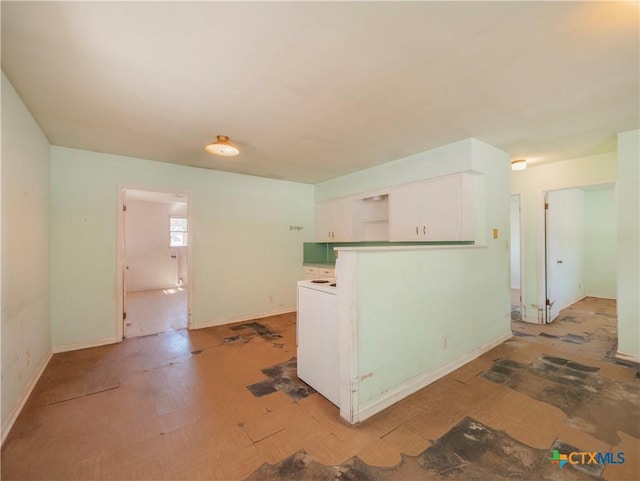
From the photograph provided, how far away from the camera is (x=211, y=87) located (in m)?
2.09

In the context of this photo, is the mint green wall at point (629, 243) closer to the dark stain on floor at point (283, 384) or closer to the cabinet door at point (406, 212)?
the cabinet door at point (406, 212)

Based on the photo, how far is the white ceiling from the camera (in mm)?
1441

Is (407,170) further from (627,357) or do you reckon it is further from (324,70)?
(627,357)

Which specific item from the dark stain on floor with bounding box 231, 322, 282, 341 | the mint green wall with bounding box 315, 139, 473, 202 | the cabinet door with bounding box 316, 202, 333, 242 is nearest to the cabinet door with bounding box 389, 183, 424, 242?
the mint green wall with bounding box 315, 139, 473, 202

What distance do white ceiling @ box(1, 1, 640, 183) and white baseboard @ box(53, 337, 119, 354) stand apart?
2.45 meters

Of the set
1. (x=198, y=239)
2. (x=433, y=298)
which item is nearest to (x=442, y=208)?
(x=433, y=298)

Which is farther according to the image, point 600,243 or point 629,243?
point 600,243

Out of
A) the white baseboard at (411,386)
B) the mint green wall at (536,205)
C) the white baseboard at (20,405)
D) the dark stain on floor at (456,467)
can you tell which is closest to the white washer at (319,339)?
the white baseboard at (411,386)

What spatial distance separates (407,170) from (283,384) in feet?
10.1

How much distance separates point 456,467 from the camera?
1.56m

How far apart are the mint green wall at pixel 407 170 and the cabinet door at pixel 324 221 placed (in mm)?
214

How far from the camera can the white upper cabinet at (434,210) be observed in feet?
10.7

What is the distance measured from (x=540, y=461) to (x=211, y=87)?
3265 millimetres

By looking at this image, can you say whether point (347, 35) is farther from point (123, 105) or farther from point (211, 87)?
point (123, 105)
